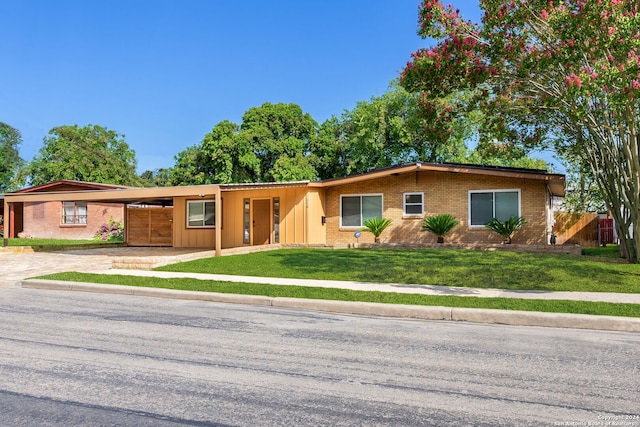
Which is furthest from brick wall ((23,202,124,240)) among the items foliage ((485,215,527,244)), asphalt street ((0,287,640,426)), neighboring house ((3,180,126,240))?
asphalt street ((0,287,640,426))

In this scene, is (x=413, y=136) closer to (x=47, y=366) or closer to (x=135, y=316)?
(x=135, y=316)

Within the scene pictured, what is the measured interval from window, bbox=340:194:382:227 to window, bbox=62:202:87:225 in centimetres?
1868

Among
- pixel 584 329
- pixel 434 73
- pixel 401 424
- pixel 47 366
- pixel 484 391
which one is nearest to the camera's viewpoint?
pixel 401 424

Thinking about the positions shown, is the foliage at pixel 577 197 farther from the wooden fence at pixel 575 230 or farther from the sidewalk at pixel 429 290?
the sidewalk at pixel 429 290

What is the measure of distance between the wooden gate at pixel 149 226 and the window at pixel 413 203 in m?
11.2

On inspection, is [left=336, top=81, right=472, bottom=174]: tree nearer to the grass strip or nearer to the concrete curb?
the grass strip

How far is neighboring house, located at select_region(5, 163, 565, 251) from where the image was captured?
1839 centimetres

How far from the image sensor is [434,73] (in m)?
13.1

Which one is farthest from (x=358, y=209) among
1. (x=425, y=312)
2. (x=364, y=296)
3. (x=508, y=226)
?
(x=425, y=312)

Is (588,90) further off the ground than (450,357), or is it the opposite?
(588,90)

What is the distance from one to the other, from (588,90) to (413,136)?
27024 millimetres

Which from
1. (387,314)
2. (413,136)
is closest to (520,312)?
(387,314)

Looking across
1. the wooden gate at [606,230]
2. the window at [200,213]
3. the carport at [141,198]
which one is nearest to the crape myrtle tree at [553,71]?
the carport at [141,198]

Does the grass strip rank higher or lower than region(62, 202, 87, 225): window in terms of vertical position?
lower
